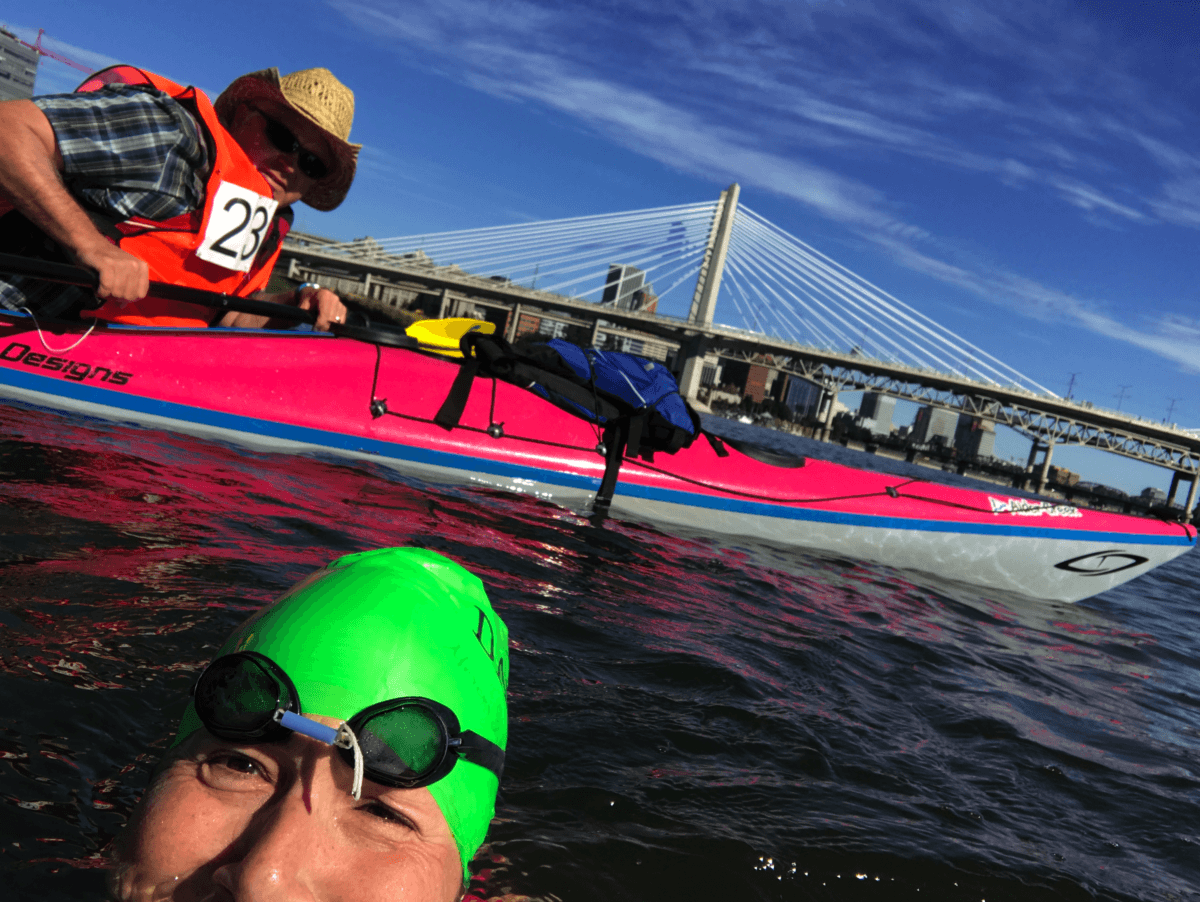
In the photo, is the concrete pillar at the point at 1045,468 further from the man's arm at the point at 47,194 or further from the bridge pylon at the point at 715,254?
the man's arm at the point at 47,194

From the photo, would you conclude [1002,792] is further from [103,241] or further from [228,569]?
[103,241]

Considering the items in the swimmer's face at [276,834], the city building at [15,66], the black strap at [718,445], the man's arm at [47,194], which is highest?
the city building at [15,66]

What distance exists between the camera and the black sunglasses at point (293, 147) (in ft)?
11.6

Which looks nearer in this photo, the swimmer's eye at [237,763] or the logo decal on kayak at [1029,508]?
the swimmer's eye at [237,763]

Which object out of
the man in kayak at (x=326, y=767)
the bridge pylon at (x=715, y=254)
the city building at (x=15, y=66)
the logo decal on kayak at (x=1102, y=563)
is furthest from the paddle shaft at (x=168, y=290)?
the city building at (x=15, y=66)

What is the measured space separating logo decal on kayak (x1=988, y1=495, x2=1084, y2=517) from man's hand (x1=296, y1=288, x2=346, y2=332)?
436 cm

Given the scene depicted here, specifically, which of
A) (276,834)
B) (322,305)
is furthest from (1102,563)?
(276,834)

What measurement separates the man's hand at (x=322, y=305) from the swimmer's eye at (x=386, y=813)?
3822 millimetres

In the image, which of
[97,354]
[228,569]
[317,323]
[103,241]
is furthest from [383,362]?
[228,569]

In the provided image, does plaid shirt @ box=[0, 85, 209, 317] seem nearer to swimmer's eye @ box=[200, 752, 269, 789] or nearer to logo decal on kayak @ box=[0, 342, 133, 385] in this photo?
logo decal on kayak @ box=[0, 342, 133, 385]

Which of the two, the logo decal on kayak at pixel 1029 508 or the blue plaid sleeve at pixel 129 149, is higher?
the blue plaid sleeve at pixel 129 149

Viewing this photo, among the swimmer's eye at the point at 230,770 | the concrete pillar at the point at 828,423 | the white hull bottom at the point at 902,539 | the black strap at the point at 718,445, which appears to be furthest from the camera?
the concrete pillar at the point at 828,423

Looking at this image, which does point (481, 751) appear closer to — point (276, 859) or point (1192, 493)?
point (276, 859)

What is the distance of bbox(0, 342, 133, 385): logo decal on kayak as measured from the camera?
391cm
